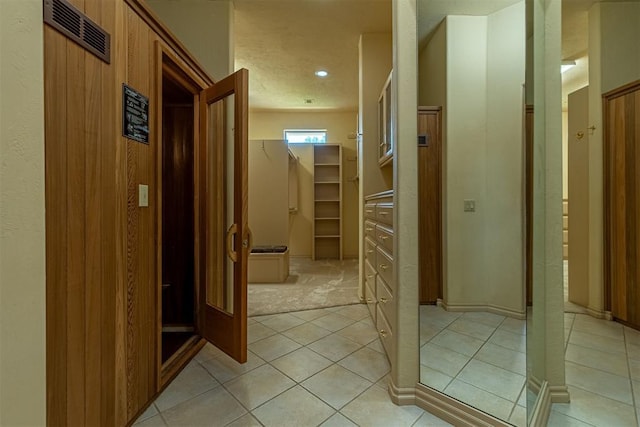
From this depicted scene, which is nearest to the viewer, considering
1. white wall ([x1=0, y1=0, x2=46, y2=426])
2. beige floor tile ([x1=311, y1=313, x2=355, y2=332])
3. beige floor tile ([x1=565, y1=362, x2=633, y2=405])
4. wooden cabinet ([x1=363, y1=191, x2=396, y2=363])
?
white wall ([x1=0, y1=0, x2=46, y2=426])

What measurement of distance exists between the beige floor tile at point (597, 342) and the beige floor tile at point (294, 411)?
5.14 ft

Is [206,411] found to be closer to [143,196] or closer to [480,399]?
[143,196]

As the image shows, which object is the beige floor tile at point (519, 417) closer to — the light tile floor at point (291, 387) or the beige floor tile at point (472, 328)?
the light tile floor at point (291, 387)

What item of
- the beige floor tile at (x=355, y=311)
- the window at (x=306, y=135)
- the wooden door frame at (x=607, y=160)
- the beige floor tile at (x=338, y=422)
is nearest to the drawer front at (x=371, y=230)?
the beige floor tile at (x=355, y=311)

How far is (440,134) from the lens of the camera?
156 cm

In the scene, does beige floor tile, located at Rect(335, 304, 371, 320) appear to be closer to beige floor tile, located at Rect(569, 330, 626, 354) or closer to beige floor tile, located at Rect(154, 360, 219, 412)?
beige floor tile, located at Rect(154, 360, 219, 412)

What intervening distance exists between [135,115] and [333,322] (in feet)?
7.63

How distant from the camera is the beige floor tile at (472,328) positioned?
1.43 m

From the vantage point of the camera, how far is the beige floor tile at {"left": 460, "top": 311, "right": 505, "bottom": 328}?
1403 millimetres

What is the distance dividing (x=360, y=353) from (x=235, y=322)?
3.27 ft

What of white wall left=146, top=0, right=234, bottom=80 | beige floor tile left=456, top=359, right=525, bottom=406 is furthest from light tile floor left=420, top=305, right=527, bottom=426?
white wall left=146, top=0, right=234, bottom=80

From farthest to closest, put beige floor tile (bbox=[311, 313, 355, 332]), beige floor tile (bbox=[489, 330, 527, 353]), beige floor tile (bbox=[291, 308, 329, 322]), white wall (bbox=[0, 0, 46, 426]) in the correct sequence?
beige floor tile (bbox=[291, 308, 329, 322])
beige floor tile (bbox=[311, 313, 355, 332])
beige floor tile (bbox=[489, 330, 527, 353])
white wall (bbox=[0, 0, 46, 426])

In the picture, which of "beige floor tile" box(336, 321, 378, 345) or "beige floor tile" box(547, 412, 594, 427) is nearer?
"beige floor tile" box(547, 412, 594, 427)

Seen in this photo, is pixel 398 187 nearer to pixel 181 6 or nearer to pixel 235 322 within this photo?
pixel 235 322
